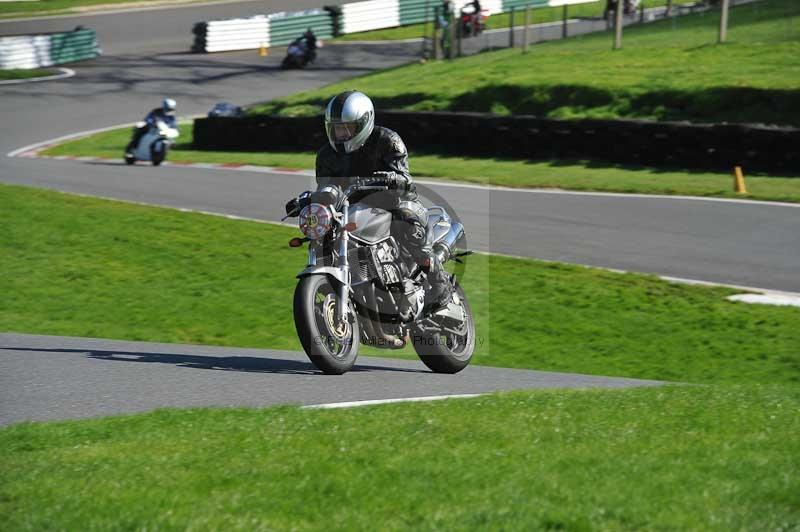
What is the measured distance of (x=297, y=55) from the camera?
39969 millimetres

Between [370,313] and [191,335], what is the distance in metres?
3.79

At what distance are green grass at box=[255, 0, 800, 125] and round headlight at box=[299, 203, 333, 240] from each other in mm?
17065

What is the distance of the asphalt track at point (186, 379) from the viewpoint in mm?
6695

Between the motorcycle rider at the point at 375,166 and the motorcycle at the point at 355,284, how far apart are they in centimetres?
8

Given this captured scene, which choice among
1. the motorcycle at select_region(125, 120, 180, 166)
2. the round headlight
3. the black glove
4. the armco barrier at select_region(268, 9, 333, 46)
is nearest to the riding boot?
the black glove

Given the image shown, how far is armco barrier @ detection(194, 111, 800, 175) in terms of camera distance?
64.8 ft

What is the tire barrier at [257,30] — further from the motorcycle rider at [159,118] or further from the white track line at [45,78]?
the motorcycle rider at [159,118]

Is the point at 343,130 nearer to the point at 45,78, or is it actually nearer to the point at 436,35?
the point at 436,35

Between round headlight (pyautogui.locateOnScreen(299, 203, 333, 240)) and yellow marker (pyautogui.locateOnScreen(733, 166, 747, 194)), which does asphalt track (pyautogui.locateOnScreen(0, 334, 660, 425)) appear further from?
yellow marker (pyautogui.locateOnScreen(733, 166, 747, 194))

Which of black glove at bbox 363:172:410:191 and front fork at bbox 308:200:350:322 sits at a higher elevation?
black glove at bbox 363:172:410:191

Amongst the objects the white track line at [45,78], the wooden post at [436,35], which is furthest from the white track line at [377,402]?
the white track line at [45,78]

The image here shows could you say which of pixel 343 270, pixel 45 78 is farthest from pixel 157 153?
pixel 343 270

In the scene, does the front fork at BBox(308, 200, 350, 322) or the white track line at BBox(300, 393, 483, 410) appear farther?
the front fork at BBox(308, 200, 350, 322)

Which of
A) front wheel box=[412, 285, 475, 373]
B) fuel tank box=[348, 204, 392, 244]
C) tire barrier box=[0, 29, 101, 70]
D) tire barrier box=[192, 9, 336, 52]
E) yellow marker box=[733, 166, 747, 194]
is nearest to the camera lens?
fuel tank box=[348, 204, 392, 244]
